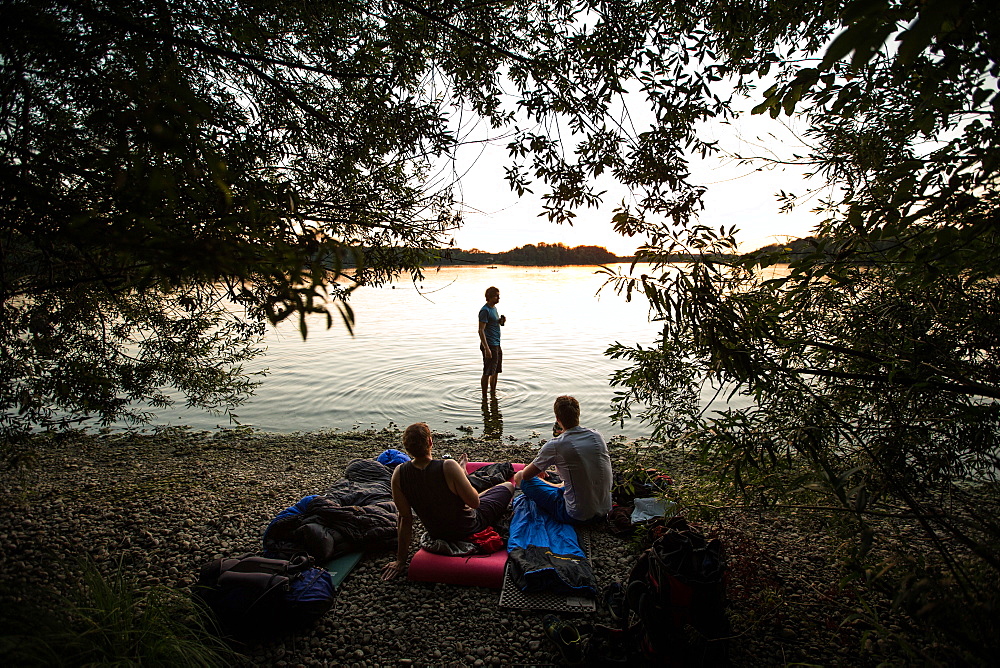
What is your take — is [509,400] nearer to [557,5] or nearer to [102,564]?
[102,564]

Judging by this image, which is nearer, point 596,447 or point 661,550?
point 661,550

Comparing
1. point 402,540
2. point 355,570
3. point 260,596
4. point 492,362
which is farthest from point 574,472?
point 492,362

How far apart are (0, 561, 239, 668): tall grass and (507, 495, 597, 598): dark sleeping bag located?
2080 mm

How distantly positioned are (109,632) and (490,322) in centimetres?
770

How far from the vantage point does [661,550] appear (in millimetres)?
3203

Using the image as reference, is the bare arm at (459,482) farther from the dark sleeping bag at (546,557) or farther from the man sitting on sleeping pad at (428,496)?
the dark sleeping bag at (546,557)

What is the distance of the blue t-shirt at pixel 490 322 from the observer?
9828mm

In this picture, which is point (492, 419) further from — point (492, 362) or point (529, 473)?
point (529, 473)

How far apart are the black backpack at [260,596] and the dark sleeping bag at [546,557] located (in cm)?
152

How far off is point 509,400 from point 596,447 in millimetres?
6400

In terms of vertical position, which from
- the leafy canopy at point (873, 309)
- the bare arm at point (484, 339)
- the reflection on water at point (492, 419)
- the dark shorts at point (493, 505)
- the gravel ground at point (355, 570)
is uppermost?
the leafy canopy at point (873, 309)

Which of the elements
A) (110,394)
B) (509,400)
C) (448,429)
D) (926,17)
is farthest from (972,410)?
(509,400)

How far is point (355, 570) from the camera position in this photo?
169 inches

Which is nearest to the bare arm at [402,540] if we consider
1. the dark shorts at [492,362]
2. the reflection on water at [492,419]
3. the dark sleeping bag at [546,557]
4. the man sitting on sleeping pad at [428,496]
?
the man sitting on sleeping pad at [428,496]
